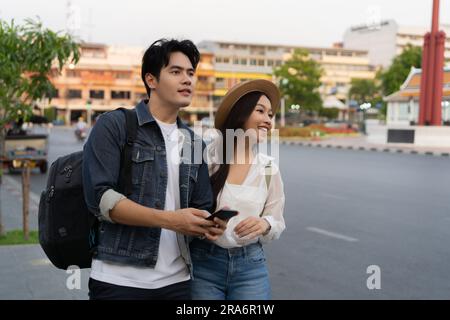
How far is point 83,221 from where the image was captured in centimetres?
213

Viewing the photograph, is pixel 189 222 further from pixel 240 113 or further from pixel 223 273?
pixel 240 113

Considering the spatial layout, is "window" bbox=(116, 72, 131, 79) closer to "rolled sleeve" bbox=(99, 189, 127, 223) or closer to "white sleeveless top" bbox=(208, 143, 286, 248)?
"white sleeveless top" bbox=(208, 143, 286, 248)

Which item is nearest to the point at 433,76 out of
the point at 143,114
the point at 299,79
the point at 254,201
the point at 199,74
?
the point at 299,79

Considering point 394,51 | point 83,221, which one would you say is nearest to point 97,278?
point 83,221

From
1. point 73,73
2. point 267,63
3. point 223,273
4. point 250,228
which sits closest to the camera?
point 250,228

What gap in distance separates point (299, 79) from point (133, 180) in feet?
172

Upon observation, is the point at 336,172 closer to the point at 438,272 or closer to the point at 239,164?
the point at 438,272

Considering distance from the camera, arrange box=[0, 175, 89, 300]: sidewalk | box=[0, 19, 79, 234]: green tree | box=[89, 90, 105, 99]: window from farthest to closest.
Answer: box=[89, 90, 105, 99]: window → box=[0, 19, 79, 234]: green tree → box=[0, 175, 89, 300]: sidewalk

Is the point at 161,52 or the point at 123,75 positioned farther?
the point at 123,75

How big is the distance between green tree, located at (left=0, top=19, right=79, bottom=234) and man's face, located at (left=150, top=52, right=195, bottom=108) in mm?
4460

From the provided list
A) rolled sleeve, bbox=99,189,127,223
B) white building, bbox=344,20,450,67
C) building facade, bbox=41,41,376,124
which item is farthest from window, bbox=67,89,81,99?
rolled sleeve, bbox=99,189,127,223

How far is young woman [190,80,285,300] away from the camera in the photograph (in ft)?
7.84

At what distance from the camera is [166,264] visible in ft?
6.93
